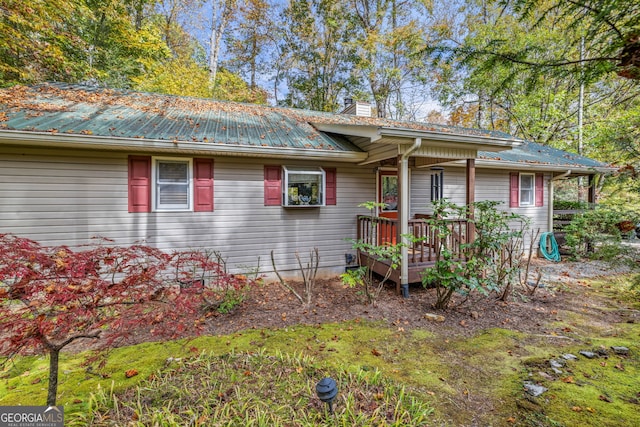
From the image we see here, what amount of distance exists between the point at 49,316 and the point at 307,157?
4.74 metres

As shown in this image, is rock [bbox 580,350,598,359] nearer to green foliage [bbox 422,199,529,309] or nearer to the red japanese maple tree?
green foliage [bbox 422,199,529,309]

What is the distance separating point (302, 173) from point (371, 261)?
8.12ft

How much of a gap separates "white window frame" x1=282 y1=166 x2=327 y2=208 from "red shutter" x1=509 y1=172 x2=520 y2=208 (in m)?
6.25

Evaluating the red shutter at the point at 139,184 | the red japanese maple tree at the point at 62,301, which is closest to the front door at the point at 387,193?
the red shutter at the point at 139,184

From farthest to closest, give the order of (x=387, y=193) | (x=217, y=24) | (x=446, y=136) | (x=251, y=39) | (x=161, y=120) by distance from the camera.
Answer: (x=251, y=39), (x=217, y=24), (x=387, y=193), (x=161, y=120), (x=446, y=136)

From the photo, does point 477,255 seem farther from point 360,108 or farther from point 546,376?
point 360,108

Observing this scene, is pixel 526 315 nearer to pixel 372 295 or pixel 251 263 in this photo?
pixel 372 295

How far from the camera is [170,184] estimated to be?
5.44 m

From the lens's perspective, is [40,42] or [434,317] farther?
[40,42]

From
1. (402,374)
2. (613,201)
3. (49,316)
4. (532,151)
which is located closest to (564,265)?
(532,151)

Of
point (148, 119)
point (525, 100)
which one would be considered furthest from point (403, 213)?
point (525, 100)

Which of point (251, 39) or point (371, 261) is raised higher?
point (251, 39)

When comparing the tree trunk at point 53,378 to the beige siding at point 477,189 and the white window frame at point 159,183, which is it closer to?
the white window frame at point 159,183

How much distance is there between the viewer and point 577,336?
3.85 metres
